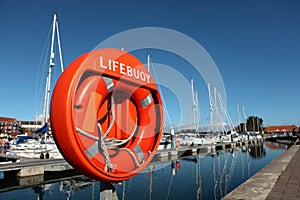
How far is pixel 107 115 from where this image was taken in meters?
2.23

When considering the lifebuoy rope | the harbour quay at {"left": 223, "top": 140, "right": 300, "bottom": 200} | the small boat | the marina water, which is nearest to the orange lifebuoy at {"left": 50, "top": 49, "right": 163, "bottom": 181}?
the lifebuoy rope

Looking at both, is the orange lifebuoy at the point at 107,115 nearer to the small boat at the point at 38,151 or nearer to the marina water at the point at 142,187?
the marina water at the point at 142,187

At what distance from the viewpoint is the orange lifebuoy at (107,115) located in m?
1.71

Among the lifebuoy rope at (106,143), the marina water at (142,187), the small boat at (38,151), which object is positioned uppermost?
the lifebuoy rope at (106,143)

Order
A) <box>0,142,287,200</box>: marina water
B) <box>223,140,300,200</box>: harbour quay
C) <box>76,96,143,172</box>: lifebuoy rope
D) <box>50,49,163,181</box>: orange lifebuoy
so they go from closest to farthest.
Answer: <box>50,49,163,181</box>: orange lifebuoy, <box>76,96,143,172</box>: lifebuoy rope, <box>223,140,300,200</box>: harbour quay, <box>0,142,287,200</box>: marina water

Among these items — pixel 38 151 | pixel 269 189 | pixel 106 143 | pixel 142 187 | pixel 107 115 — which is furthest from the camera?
pixel 38 151

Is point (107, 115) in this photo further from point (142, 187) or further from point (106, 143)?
point (142, 187)

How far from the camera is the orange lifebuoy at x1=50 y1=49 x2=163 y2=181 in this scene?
171 centimetres

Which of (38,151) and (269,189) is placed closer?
(269,189)

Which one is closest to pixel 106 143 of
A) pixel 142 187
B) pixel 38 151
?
pixel 142 187

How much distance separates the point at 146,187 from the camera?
7422 mm

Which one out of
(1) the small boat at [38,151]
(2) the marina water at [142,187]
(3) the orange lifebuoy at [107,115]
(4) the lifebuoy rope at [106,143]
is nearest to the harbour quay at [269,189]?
(2) the marina water at [142,187]

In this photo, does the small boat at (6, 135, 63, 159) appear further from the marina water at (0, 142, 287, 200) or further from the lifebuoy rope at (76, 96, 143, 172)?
the lifebuoy rope at (76, 96, 143, 172)

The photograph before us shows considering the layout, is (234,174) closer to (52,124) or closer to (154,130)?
(154,130)
